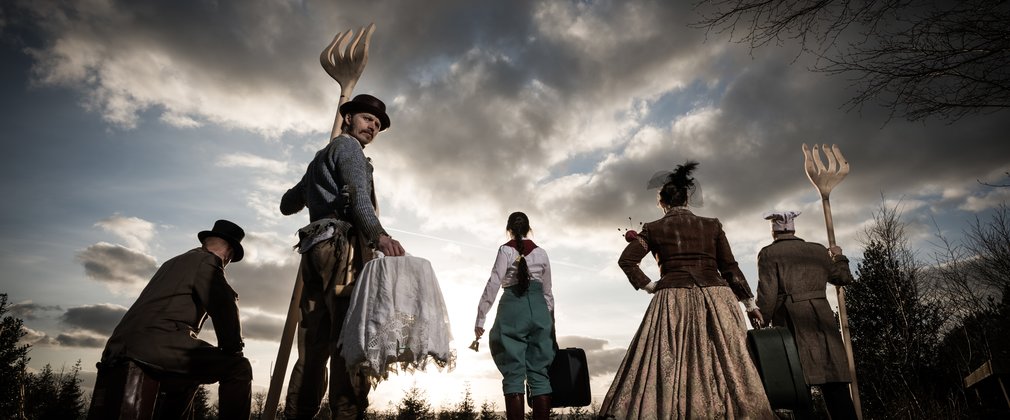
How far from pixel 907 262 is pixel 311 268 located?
20012mm

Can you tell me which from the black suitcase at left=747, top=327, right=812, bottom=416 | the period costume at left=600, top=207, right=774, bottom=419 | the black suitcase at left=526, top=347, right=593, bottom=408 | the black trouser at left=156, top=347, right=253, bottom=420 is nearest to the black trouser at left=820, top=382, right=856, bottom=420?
the black suitcase at left=747, top=327, right=812, bottom=416

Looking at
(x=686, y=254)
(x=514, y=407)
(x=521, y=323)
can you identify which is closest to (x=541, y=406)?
(x=514, y=407)

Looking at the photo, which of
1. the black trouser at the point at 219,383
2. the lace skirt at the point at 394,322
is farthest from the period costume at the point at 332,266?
the black trouser at the point at 219,383

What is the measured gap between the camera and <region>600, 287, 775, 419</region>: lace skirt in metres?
3.73

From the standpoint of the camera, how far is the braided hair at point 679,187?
484 cm

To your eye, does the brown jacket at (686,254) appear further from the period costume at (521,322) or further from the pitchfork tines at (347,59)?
the pitchfork tines at (347,59)

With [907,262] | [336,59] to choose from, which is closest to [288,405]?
[336,59]

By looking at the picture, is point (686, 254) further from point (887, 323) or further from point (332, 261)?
point (887, 323)

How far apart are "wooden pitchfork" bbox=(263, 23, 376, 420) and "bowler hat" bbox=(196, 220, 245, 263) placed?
1.54ft

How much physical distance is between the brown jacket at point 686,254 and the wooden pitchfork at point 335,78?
2.69m

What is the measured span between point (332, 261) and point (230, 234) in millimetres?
1194

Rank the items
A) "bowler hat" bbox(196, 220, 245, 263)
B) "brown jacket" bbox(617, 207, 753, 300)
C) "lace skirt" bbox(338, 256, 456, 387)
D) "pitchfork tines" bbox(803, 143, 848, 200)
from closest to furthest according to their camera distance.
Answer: "lace skirt" bbox(338, 256, 456, 387), "bowler hat" bbox(196, 220, 245, 263), "brown jacket" bbox(617, 207, 753, 300), "pitchfork tines" bbox(803, 143, 848, 200)

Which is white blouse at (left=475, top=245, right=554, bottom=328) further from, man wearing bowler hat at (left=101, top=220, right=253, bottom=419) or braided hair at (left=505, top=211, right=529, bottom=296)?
man wearing bowler hat at (left=101, top=220, right=253, bottom=419)

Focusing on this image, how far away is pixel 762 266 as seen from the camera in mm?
5633
